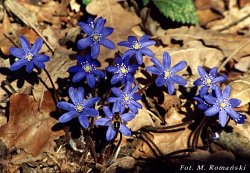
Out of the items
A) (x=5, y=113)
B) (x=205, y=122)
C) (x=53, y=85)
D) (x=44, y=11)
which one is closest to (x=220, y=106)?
(x=205, y=122)

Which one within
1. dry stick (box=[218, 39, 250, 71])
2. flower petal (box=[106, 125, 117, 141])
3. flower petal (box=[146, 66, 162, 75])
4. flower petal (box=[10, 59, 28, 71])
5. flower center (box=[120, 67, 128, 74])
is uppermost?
dry stick (box=[218, 39, 250, 71])

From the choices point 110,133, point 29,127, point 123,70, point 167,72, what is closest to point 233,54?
point 167,72

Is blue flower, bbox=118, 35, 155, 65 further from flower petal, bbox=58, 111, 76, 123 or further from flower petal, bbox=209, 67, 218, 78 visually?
flower petal, bbox=58, 111, 76, 123

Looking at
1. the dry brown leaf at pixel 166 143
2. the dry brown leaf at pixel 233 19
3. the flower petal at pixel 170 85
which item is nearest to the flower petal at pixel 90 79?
the flower petal at pixel 170 85

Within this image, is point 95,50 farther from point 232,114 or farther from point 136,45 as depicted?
point 232,114

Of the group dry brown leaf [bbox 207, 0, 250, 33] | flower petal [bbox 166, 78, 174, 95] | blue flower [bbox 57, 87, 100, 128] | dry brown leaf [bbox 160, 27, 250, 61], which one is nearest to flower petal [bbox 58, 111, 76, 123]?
blue flower [bbox 57, 87, 100, 128]

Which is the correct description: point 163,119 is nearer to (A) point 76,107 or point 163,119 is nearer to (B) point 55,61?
(A) point 76,107

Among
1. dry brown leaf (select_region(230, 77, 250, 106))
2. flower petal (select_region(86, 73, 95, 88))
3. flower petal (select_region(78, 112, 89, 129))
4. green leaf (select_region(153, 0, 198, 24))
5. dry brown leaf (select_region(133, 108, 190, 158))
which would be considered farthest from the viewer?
green leaf (select_region(153, 0, 198, 24))
